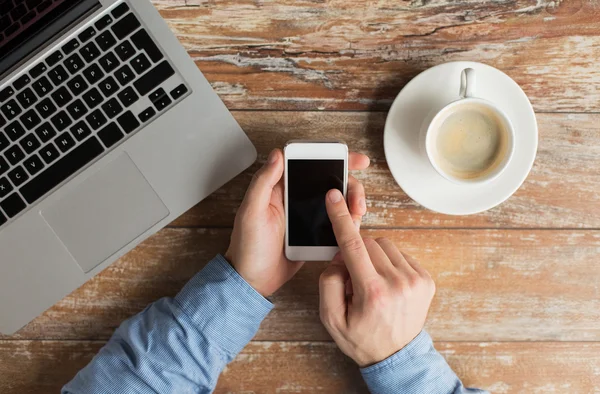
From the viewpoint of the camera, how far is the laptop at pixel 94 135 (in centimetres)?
83

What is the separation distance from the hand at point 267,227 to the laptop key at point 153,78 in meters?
0.22

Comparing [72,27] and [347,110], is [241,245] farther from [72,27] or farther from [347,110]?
[72,27]

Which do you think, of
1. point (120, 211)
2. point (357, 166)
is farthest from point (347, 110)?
point (120, 211)

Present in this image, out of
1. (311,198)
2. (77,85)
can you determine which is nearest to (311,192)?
(311,198)

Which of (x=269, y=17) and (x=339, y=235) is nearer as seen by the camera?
(x=339, y=235)

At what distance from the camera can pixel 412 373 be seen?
0.84 m

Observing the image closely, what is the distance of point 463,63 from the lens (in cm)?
84

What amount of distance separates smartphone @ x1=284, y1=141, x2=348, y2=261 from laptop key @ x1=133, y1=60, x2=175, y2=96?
0.24m

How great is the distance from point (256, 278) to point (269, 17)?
1.51 feet

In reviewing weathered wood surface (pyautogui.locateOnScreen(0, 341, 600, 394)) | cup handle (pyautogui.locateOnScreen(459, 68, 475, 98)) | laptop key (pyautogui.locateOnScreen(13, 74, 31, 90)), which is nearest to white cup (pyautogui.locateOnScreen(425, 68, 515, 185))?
cup handle (pyautogui.locateOnScreen(459, 68, 475, 98))

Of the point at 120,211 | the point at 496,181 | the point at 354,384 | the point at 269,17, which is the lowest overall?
the point at 354,384

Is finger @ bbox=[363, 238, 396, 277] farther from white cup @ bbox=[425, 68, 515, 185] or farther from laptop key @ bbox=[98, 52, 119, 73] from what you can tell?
laptop key @ bbox=[98, 52, 119, 73]

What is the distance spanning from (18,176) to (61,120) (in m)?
0.12

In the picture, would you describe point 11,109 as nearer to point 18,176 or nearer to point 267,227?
point 18,176
